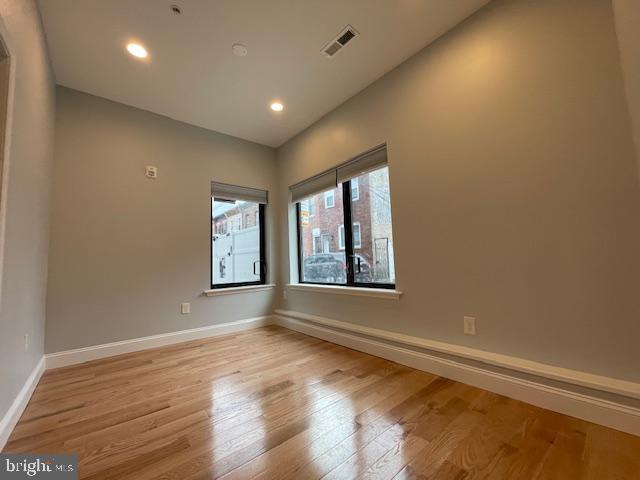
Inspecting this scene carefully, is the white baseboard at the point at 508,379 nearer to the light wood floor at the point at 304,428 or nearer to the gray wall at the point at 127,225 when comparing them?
the light wood floor at the point at 304,428

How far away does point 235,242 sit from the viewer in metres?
3.83

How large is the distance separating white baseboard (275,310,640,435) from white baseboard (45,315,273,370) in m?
1.40

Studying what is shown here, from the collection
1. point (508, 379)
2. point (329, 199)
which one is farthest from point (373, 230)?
point (508, 379)

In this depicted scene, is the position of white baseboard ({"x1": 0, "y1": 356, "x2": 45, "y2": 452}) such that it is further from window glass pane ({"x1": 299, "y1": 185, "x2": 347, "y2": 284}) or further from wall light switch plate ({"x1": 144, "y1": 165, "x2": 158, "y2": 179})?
window glass pane ({"x1": 299, "y1": 185, "x2": 347, "y2": 284})

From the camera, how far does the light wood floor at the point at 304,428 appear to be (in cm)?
118

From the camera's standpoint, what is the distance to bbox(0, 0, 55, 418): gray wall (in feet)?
4.58

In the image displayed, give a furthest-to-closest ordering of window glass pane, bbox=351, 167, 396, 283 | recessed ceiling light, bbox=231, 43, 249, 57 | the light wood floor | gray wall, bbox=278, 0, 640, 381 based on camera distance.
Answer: window glass pane, bbox=351, 167, 396, 283 < recessed ceiling light, bbox=231, 43, 249, 57 < gray wall, bbox=278, 0, 640, 381 < the light wood floor

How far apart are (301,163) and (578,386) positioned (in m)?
3.29

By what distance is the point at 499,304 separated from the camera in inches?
72.6

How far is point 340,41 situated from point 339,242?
199cm

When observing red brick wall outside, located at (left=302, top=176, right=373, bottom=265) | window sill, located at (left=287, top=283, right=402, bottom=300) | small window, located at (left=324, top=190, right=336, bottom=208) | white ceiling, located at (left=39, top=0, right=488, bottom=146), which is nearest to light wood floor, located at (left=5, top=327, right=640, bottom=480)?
window sill, located at (left=287, top=283, right=402, bottom=300)

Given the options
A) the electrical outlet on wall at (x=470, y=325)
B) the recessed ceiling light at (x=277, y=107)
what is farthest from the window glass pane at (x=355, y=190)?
the electrical outlet on wall at (x=470, y=325)

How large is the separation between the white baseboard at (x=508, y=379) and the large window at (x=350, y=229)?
55cm

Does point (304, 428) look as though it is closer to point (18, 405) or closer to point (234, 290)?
point (18, 405)
